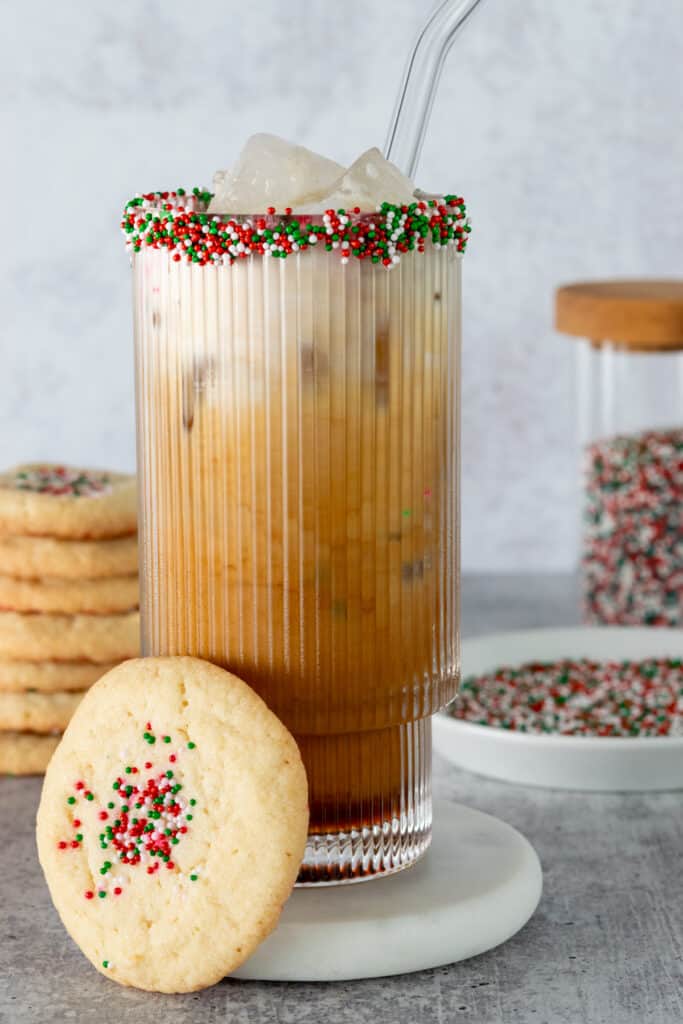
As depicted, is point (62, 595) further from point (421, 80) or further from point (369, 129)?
point (369, 129)

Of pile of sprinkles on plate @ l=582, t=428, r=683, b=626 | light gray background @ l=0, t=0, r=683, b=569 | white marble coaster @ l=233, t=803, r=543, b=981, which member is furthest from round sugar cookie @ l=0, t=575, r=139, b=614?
light gray background @ l=0, t=0, r=683, b=569

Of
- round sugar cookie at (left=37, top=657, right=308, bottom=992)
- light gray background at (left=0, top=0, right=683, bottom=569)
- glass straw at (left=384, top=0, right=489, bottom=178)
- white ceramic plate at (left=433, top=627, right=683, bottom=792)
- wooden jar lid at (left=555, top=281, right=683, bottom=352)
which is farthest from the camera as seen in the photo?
light gray background at (left=0, top=0, right=683, bottom=569)

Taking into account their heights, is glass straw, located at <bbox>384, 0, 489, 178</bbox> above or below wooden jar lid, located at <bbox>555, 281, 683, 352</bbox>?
above

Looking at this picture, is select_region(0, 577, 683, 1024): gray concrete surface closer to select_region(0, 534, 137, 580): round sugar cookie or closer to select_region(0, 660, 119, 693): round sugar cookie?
select_region(0, 660, 119, 693): round sugar cookie

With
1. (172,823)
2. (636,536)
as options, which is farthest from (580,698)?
(172,823)

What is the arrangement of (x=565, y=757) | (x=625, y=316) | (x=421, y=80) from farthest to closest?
(x=625, y=316) → (x=565, y=757) → (x=421, y=80)

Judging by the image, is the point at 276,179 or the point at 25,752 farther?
the point at 25,752

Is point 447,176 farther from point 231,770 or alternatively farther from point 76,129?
point 231,770

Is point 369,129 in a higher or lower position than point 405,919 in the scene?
higher
